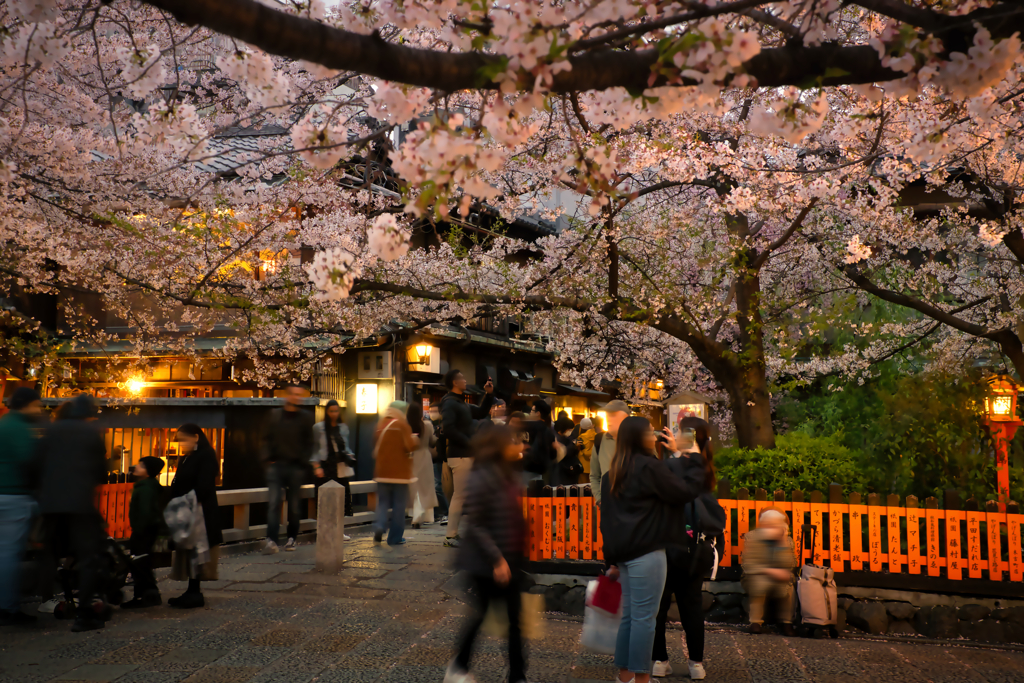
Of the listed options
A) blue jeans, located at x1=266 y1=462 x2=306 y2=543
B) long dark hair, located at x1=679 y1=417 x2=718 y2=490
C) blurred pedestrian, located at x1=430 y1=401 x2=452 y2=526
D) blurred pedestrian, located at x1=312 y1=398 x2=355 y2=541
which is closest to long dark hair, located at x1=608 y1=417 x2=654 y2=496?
long dark hair, located at x1=679 y1=417 x2=718 y2=490

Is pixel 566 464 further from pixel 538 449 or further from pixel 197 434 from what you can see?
pixel 197 434

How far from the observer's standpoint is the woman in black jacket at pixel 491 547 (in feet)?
15.1

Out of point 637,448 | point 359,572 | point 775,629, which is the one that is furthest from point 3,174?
point 775,629

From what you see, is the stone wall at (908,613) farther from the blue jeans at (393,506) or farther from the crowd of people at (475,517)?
the blue jeans at (393,506)

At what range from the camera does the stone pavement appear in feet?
17.5

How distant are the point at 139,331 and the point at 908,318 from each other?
60.3 ft

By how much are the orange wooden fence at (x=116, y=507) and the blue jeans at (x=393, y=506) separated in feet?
10.0

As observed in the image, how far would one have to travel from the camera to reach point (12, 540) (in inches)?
232

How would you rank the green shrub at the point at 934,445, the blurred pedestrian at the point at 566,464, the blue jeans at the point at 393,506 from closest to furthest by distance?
1. the green shrub at the point at 934,445
2. the blue jeans at the point at 393,506
3. the blurred pedestrian at the point at 566,464

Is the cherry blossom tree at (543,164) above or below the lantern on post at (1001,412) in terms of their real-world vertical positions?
above

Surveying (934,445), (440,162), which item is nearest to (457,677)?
(440,162)

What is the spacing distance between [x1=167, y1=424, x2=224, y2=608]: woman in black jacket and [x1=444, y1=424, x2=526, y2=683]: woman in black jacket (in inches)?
133

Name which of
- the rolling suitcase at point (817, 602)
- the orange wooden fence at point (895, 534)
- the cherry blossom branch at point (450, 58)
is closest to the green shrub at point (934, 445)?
the orange wooden fence at point (895, 534)

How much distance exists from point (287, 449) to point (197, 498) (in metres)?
2.19
